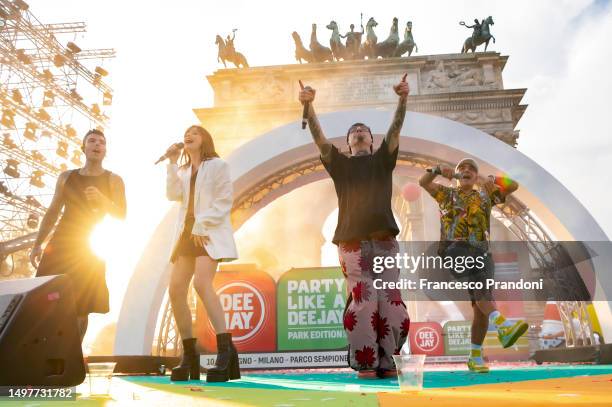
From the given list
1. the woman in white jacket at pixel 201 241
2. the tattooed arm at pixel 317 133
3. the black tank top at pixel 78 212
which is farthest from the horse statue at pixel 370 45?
the black tank top at pixel 78 212

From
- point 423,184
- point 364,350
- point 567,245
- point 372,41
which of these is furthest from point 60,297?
point 372,41

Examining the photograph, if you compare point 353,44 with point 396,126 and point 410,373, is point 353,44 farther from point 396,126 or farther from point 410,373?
point 410,373

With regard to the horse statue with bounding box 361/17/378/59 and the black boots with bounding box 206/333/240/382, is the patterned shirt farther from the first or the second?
the horse statue with bounding box 361/17/378/59

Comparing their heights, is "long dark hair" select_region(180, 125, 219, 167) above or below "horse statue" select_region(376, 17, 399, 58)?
below

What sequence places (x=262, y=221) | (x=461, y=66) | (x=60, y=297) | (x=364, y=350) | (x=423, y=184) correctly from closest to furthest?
(x=60, y=297)
(x=364, y=350)
(x=423, y=184)
(x=461, y=66)
(x=262, y=221)

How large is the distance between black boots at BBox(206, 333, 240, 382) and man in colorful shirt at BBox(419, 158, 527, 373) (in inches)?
70.5

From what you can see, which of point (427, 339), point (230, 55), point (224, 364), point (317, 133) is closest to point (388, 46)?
point (230, 55)

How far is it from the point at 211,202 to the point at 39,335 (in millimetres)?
1497

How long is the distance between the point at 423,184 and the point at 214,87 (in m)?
18.8

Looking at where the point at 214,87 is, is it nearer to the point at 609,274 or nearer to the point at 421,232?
the point at 421,232

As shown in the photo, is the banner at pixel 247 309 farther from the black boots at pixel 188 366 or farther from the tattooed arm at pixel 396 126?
the tattooed arm at pixel 396 126

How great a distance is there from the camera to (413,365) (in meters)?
→ 2.24

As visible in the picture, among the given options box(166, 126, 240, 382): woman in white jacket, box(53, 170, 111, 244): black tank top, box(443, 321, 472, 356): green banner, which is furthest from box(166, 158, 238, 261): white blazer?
box(443, 321, 472, 356): green banner

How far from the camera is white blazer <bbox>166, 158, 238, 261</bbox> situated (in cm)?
319
